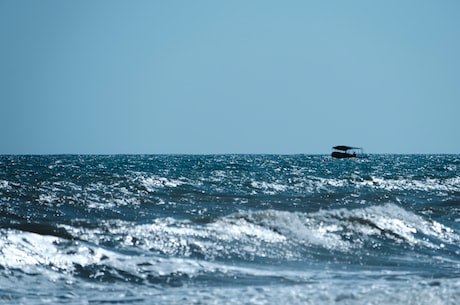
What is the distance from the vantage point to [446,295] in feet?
30.2

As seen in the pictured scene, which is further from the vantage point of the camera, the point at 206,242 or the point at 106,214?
the point at 106,214

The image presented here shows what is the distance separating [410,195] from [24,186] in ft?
57.8

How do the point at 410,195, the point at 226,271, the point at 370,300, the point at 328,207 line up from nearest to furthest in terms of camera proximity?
the point at 370,300, the point at 226,271, the point at 328,207, the point at 410,195

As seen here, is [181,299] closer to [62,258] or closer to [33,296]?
[33,296]

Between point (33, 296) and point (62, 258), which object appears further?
point (62, 258)

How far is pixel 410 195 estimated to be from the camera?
30031mm

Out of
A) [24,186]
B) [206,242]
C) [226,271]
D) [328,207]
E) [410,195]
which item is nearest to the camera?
[226,271]

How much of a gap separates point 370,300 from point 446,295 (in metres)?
1.23

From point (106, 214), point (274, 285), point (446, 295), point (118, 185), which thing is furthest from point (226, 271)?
point (118, 185)

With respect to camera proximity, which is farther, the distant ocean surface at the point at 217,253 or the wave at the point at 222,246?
the wave at the point at 222,246

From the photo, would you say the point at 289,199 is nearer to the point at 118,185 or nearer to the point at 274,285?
the point at 118,185

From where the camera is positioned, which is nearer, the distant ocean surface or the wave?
the distant ocean surface

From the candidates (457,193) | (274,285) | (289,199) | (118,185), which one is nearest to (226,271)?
(274,285)

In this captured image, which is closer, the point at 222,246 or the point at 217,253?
the point at 217,253
